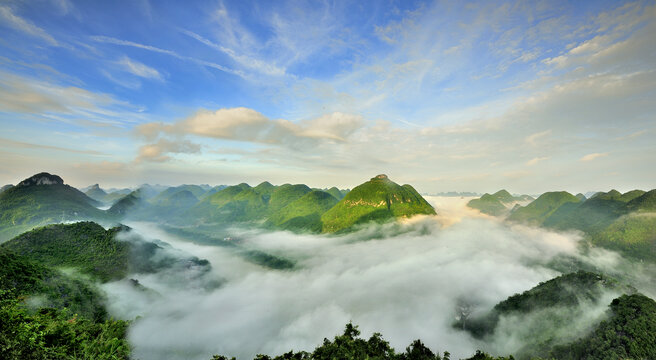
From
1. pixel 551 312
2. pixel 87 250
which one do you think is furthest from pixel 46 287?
pixel 551 312

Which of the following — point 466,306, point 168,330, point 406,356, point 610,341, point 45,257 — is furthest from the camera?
point 466,306

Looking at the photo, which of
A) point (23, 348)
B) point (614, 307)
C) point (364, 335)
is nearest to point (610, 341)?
point (614, 307)

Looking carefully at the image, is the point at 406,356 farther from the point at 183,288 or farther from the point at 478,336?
the point at 183,288

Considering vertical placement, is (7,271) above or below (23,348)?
below

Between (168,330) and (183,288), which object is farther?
(183,288)

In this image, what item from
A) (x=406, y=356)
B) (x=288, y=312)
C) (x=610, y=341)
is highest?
(x=406, y=356)

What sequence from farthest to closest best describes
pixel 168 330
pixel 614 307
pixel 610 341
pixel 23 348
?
pixel 168 330
pixel 614 307
pixel 610 341
pixel 23 348
